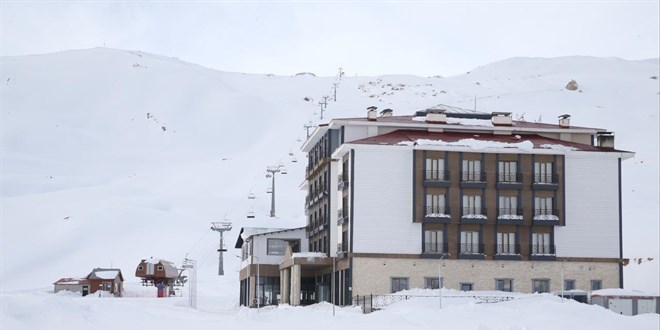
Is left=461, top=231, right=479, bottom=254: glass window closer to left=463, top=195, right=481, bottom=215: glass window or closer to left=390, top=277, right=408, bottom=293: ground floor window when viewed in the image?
left=463, top=195, right=481, bottom=215: glass window

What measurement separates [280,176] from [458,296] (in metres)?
91.3

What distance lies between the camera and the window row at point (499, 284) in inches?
3034

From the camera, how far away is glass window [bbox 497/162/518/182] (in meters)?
79.5

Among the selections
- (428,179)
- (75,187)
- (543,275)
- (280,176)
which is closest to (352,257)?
(428,179)

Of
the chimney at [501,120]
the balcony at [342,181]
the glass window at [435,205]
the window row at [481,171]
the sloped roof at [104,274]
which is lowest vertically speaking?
the sloped roof at [104,274]

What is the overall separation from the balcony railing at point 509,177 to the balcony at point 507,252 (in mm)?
4658

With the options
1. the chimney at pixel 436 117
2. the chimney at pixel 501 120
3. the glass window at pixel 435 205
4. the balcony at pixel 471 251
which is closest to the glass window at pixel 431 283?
the balcony at pixel 471 251

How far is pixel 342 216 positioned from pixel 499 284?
12.5 meters

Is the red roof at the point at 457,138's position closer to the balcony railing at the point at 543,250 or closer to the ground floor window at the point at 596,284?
the balcony railing at the point at 543,250

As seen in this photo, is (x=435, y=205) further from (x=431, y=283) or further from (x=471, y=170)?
(x=431, y=283)

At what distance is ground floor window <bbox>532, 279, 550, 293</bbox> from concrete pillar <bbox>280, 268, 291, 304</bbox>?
66.2 ft

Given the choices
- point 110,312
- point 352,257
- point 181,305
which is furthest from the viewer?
point 181,305

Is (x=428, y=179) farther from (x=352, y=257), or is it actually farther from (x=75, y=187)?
(x=75, y=187)

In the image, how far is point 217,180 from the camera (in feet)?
535
